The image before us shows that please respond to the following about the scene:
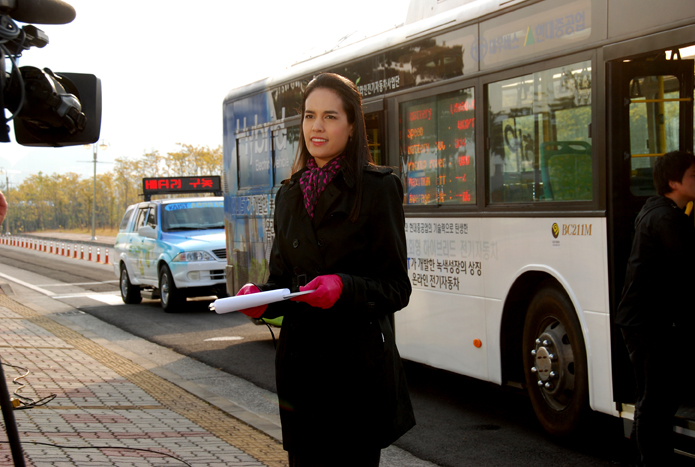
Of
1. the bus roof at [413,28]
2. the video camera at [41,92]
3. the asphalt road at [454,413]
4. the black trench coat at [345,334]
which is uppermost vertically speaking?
the bus roof at [413,28]

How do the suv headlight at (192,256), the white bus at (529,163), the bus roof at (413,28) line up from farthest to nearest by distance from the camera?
the suv headlight at (192,256)
the bus roof at (413,28)
the white bus at (529,163)

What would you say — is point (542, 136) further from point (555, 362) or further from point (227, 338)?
point (227, 338)

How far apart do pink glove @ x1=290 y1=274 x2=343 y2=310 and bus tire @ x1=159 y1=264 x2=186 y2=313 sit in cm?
1245

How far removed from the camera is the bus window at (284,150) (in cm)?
911

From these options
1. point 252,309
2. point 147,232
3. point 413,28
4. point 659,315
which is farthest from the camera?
point 147,232

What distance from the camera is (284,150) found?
9.36 m

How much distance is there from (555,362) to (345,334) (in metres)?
3.47

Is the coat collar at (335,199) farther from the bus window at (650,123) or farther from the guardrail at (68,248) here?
the guardrail at (68,248)

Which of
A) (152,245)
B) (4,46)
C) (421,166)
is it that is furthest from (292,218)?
(152,245)

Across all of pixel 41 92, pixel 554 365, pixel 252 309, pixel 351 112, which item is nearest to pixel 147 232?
pixel 554 365

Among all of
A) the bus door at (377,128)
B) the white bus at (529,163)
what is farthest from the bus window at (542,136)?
the bus door at (377,128)

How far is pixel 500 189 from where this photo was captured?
6227mm

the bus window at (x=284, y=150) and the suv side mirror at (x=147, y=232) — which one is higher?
the bus window at (x=284, y=150)

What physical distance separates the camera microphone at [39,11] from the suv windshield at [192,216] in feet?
41.6
